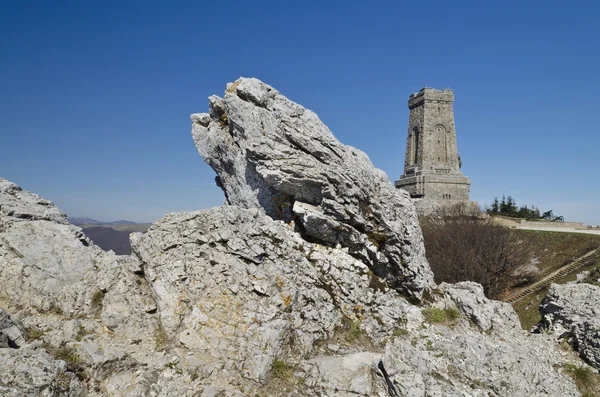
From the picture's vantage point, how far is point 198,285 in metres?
9.49

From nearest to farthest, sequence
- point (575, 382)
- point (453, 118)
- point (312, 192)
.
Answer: point (575, 382) < point (312, 192) < point (453, 118)

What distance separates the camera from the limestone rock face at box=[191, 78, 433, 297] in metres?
12.4

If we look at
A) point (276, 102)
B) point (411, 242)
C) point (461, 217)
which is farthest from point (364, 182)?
point (461, 217)

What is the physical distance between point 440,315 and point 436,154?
47534 millimetres

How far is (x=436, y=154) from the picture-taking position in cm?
5578

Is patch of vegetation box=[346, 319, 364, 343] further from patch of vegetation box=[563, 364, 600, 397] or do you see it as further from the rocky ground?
patch of vegetation box=[563, 364, 600, 397]

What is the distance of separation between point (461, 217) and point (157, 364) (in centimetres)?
4080

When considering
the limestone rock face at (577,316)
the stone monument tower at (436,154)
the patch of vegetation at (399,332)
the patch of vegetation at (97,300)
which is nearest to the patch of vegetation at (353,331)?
the patch of vegetation at (399,332)

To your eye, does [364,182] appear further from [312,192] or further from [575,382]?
[575,382]

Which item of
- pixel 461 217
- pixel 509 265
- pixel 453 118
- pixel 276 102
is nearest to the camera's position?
pixel 276 102

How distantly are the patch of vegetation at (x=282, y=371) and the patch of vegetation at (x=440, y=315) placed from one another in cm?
557

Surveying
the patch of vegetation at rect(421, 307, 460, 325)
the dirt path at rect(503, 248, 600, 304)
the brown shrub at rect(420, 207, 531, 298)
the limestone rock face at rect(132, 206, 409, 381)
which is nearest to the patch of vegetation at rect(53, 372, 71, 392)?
the limestone rock face at rect(132, 206, 409, 381)

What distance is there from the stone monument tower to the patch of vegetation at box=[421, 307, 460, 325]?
1718 inches

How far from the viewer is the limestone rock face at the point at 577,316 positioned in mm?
11172
